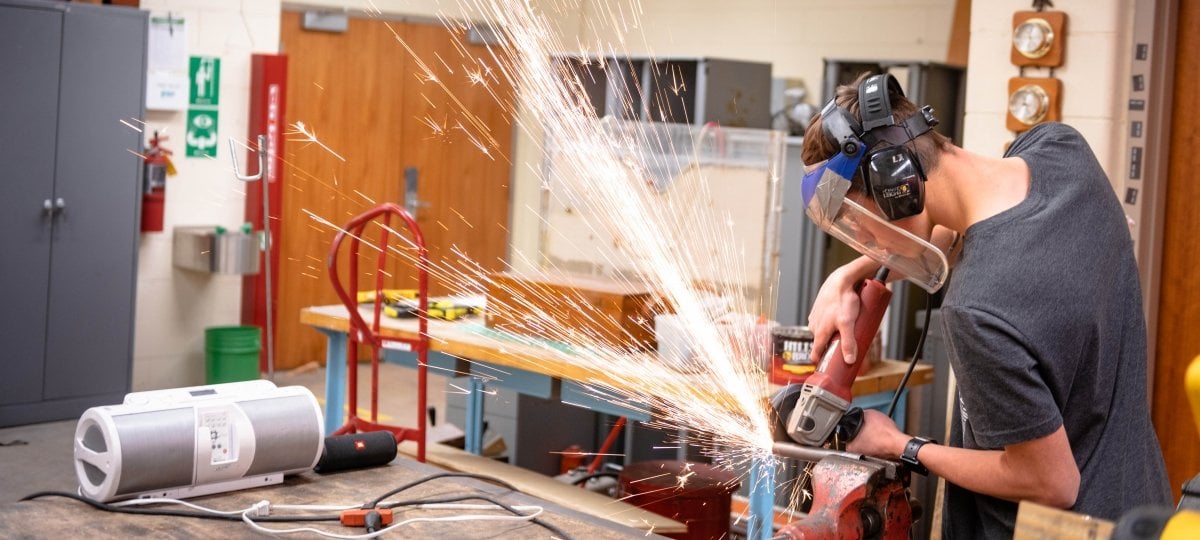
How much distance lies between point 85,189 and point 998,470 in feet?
16.9

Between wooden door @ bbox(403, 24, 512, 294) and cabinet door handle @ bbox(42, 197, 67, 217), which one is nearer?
cabinet door handle @ bbox(42, 197, 67, 217)

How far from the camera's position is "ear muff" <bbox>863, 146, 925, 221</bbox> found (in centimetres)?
192

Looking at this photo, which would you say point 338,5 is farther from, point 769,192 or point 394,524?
point 394,524

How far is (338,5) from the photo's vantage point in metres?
7.60

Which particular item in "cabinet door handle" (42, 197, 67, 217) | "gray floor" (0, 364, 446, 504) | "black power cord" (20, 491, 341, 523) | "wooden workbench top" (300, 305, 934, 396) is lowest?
"gray floor" (0, 364, 446, 504)

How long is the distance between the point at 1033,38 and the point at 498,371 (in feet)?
7.55

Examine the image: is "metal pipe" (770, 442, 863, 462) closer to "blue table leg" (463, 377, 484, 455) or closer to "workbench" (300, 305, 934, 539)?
"workbench" (300, 305, 934, 539)

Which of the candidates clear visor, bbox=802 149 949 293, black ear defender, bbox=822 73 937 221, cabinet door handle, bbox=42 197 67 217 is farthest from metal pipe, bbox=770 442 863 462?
cabinet door handle, bbox=42 197 67 217

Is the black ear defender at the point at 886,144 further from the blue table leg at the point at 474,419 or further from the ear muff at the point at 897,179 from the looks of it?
the blue table leg at the point at 474,419

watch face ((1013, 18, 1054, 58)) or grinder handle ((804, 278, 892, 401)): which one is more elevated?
watch face ((1013, 18, 1054, 58))

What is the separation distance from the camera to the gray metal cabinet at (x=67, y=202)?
566 cm

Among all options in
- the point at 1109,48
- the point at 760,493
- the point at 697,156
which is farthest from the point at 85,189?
the point at 1109,48

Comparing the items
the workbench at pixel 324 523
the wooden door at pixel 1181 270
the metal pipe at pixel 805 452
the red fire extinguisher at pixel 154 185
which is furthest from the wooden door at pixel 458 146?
the metal pipe at pixel 805 452

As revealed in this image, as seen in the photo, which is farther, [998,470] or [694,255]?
[694,255]
